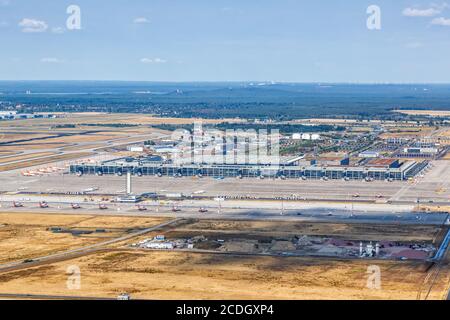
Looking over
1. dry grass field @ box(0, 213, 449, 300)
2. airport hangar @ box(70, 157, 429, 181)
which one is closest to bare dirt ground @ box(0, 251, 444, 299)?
dry grass field @ box(0, 213, 449, 300)

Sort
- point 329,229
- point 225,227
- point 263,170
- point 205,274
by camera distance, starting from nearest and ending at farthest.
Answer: point 205,274 < point 329,229 < point 225,227 < point 263,170

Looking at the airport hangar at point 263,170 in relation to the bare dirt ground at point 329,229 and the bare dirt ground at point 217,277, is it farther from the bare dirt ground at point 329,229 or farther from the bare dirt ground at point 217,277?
the bare dirt ground at point 217,277

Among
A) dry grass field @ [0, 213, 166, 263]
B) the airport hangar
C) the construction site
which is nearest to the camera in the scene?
the construction site

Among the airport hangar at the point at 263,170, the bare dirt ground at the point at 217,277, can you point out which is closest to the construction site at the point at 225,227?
the bare dirt ground at the point at 217,277

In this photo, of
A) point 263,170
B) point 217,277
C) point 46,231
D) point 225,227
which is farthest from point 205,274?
point 263,170

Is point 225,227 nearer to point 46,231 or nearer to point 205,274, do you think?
point 46,231

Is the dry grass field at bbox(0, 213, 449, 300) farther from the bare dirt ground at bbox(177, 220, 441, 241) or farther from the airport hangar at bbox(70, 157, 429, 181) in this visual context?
the airport hangar at bbox(70, 157, 429, 181)

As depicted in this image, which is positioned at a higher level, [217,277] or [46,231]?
[217,277]

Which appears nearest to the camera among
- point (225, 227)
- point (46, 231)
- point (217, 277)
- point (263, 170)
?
point (217, 277)

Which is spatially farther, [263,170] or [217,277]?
[263,170]
